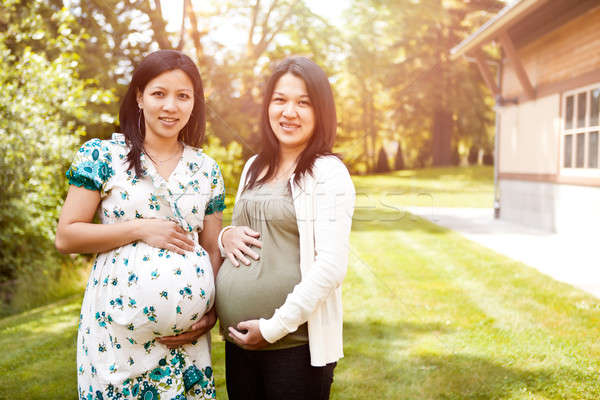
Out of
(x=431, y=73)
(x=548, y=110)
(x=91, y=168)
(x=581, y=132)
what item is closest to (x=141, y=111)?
(x=91, y=168)

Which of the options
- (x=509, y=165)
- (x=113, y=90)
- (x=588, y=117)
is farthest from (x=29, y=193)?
(x=509, y=165)

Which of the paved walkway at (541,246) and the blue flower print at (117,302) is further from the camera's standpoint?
the paved walkway at (541,246)

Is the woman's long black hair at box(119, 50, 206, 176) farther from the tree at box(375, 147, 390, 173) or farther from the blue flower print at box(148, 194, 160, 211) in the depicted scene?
the tree at box(375, 147, 390, 173)

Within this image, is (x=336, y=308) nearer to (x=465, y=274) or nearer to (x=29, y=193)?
(x=465, y=274)

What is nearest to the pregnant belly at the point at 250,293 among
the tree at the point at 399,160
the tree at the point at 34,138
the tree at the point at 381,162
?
the tree at the point at 34,138

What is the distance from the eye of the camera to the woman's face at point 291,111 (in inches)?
54.9

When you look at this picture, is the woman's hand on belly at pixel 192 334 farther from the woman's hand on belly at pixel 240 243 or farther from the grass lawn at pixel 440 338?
the grass lawn at pixel 440 338

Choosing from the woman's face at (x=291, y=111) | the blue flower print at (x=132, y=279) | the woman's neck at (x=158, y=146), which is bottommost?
the blue flower print at (x=132, y=279)

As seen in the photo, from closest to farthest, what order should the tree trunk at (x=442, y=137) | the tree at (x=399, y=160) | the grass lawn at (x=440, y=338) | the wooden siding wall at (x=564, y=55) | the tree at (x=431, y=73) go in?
the grass lawn at (x=440, y=338) → the wooden siding wall at (x=564, y=55) → the tree at (x=431, y=73) → the tree at (x=399, y=160) → the tree trunk at (x=442, y=137)

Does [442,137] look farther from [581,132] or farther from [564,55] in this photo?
[581,132]

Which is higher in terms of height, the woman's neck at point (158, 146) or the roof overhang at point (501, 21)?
the roof overhang at point (501, 21)

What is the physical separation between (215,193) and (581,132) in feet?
21.7

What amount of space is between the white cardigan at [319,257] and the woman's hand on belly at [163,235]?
302mm

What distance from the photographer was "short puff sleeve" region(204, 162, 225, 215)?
5.06 ft
